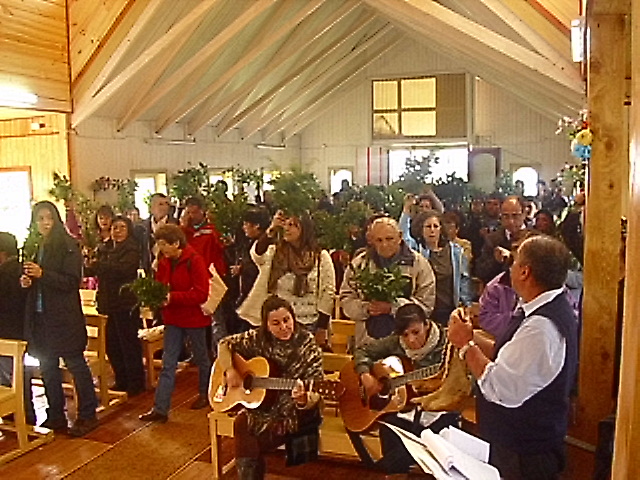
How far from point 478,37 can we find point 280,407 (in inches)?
198

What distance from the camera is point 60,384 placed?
15.6 ft

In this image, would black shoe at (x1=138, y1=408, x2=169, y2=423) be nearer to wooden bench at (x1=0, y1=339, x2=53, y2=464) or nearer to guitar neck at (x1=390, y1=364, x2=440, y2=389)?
wooden bench at (x1=0, y1=339, x2=53, y2=464)

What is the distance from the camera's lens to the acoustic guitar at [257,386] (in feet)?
11.4

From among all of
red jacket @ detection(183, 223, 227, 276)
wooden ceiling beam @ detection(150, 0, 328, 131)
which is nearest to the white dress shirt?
red jacket @ detection(183, 223, 227, 276)

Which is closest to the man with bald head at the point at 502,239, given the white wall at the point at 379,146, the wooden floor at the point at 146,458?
the wooden floor at the point at 146,458

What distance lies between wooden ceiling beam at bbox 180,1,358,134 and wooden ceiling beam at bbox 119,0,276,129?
546 millimetres

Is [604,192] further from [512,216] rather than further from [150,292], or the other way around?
[150,292]

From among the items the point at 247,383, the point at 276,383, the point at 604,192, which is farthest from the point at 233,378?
the point at 604,192

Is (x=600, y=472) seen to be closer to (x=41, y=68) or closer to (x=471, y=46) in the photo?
(x=471, y=46)

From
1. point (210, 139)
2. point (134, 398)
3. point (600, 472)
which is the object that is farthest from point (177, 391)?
point (210, 139)

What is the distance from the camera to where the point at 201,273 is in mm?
4840

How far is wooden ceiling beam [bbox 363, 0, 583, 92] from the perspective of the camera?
6.70 meters

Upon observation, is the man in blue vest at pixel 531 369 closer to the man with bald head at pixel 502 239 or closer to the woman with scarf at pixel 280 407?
the woman with scarf at pixel 280 407

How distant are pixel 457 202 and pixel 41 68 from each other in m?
5.40
